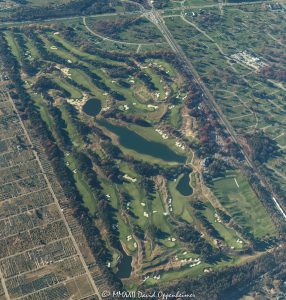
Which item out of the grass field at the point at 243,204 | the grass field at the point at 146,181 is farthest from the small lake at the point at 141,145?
the grass field at the point at 243,204

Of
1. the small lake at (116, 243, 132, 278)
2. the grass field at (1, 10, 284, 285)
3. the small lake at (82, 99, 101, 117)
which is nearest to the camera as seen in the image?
the small lake at (116, 243, 132, 278)

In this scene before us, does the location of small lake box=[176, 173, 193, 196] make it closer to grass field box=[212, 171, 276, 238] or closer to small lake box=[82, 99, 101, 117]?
grass field box=[212, 171, 276, 238]

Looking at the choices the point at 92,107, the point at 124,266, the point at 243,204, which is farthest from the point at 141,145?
the point at 124,266

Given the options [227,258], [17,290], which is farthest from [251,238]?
[17,290]

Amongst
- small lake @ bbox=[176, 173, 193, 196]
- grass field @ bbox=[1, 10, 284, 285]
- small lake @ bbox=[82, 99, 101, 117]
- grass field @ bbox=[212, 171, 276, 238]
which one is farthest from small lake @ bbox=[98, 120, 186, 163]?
grass field @ bbox=[212, 171, 276, 238]

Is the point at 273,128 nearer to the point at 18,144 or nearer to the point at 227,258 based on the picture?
the point at 227,258

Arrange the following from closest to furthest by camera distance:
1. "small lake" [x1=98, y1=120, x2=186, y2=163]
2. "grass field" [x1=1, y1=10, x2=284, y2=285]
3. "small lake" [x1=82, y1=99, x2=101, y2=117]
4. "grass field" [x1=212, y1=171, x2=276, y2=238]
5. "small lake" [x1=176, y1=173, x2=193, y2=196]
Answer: "grass field" [x1=1, y1=10, x2=284, y2=285]
"grass field" [x1=212, y1=171, x2=276, y2=238]
"small lake" [x1=176, y1=173, x2=193, y2=196]
"small lake" [x1=98, y1=120, x2=186, y2=163]
"small lake" [x1=82, y1=99, x2=101, y2=117]

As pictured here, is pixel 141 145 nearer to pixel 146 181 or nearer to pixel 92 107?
pixel 146 181

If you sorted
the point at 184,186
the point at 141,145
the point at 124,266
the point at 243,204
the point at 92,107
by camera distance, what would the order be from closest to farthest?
the point at 124,266
the point at 243,204
the point at 184,186
the point at 141,145
the point at 92,107
